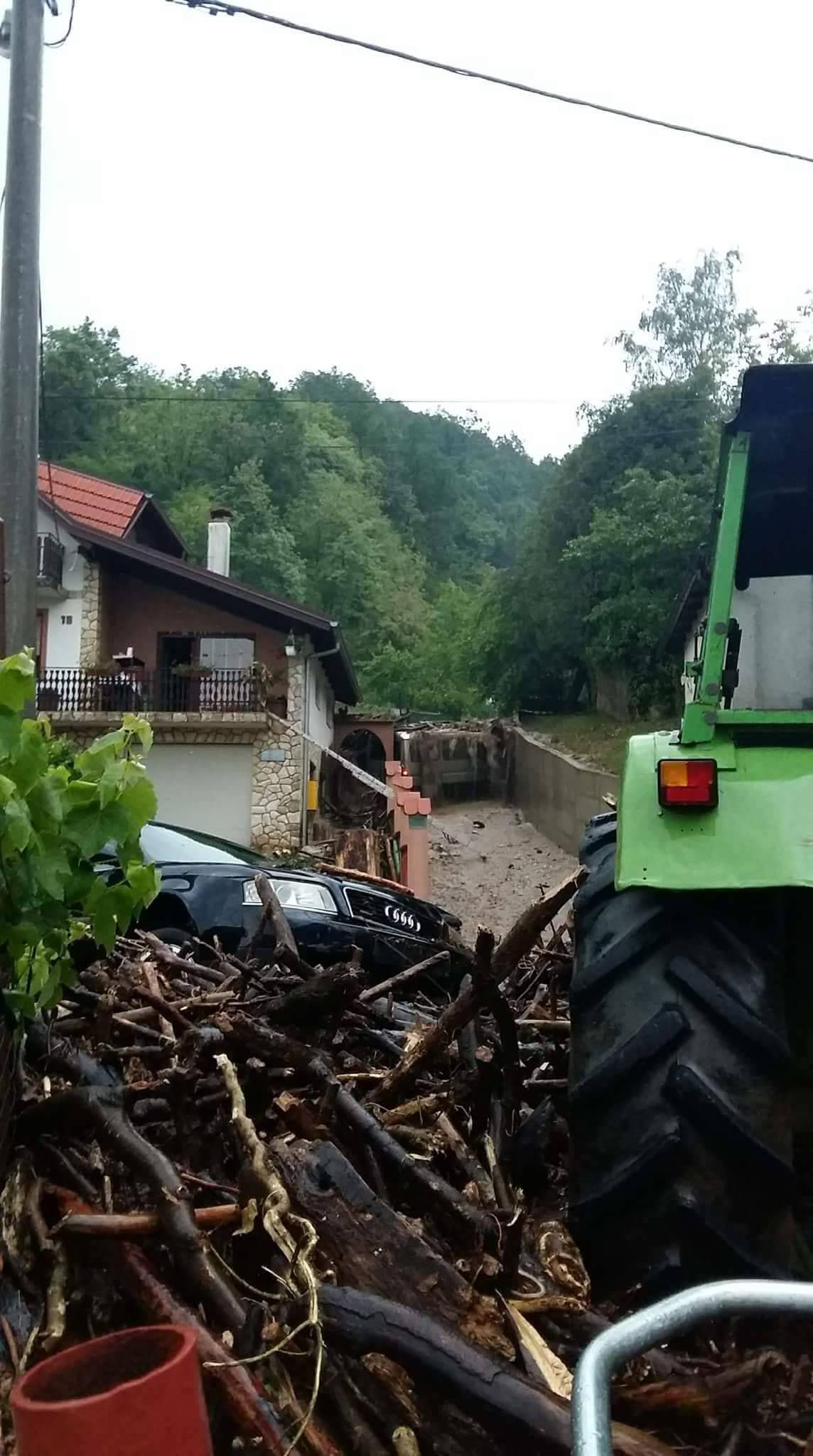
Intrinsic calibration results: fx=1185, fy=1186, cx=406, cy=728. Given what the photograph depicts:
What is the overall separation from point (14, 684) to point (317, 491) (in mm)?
58247

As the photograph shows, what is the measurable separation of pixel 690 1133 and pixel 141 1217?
1058 mm

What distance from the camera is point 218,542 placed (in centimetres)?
2670

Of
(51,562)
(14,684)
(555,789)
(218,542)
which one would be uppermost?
(218,542)

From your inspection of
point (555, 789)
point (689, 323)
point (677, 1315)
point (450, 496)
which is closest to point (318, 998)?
point (677, 1315)

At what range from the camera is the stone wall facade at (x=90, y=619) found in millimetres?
23719

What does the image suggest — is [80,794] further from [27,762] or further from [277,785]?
[277,785]

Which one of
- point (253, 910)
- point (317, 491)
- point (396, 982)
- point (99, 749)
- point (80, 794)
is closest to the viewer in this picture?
point (80, 794)

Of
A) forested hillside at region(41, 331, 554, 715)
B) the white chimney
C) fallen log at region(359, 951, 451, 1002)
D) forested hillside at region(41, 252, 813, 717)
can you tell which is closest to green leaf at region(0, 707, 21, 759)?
fallen log at region(359, 951, 451, 1002)

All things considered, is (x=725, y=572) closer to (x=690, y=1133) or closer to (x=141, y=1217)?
(x=690, y=1133)

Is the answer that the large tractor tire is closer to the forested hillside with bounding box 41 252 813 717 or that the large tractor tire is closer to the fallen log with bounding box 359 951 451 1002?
the fallen log with bounding box 359 951 451 1002

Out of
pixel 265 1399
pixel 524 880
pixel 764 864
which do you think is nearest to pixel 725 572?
A: pixel 764 864

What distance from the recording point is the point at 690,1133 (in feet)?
7.43

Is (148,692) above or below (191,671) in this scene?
below

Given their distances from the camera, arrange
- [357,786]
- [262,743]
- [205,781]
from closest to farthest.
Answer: [262,743], [205,781], [357,786]
